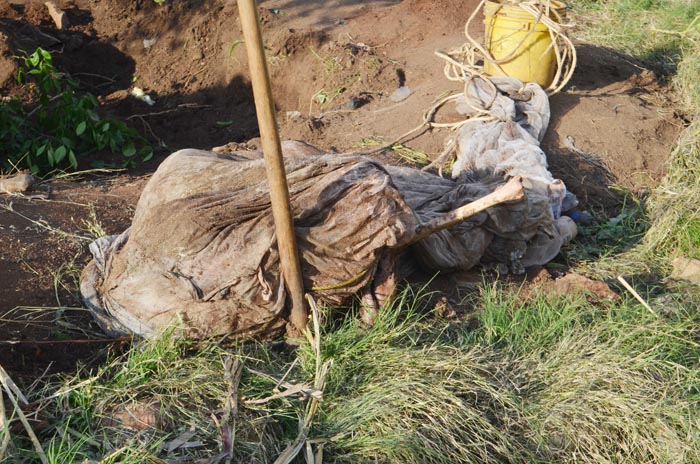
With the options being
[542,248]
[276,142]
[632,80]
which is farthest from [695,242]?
[276,142]

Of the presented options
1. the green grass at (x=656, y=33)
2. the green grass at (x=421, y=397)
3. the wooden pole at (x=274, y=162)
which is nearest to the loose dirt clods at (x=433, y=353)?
the green grass at (x=421, y=397)

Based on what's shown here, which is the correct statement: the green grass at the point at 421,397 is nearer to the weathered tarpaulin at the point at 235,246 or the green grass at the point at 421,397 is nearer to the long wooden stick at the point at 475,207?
the weathered tarpaulin at the point at 235,246

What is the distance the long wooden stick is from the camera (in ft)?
11.1

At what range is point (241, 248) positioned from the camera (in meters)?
3.30

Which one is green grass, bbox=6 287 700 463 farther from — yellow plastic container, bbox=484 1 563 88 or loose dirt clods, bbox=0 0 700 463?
yellow plastic container, bbox=484 1 563 88

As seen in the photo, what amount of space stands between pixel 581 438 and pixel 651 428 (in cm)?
28

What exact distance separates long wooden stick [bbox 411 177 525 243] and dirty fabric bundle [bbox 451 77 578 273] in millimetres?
681

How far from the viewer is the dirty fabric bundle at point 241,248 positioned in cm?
328

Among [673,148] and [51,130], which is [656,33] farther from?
[51,130]

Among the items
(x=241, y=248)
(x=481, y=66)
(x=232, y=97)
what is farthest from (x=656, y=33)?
(x=241, y=248)

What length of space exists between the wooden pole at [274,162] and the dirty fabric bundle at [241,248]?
0.08 metres

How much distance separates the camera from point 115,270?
3463 mm

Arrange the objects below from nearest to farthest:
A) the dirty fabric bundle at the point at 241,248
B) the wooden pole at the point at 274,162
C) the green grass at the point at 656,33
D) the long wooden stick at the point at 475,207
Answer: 1. the wooden pole at the point at 274,162
2. the dirty fabric bundle at the point at 241,248
3. the long wooden stick at the point at 475,207
4. the green grass at the point at 656,33

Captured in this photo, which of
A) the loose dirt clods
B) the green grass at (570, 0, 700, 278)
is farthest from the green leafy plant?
the green grass at (570, 0, 700, 278)
